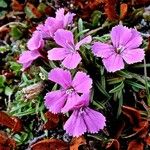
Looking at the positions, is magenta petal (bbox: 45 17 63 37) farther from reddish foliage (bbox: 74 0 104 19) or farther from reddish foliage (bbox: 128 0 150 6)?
reddish foliage (bbox: 128 0 150 6)

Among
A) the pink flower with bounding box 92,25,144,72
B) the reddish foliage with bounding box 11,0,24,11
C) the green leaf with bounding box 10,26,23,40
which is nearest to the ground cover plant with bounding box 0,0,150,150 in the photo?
the pink flower with bounding box 92,25,144,72

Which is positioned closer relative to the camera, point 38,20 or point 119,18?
point 119,18

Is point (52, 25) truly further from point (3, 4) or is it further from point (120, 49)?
point (3, 4)

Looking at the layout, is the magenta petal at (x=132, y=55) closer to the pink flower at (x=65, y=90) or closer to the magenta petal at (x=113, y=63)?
the magenta petal at (x=113, y=63)

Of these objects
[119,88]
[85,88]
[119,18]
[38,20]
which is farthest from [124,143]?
[38,20]

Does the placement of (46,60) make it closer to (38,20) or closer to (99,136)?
(99,136)
